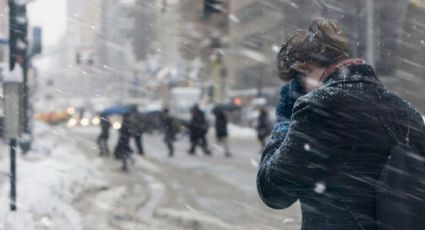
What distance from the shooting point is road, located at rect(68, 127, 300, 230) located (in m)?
7.99

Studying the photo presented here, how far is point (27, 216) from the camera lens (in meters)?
7.01

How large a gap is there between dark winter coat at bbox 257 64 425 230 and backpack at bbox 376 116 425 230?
0.04m

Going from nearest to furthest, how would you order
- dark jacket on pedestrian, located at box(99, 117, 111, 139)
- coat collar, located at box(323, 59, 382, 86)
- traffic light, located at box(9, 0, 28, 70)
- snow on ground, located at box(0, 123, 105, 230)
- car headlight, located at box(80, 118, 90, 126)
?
coat collar, located at box(323, 59, 382, 86) < snow on ground, located at box(0, 123, 105, 230) < traffic light, located at box(9, 0, 28, 70) < dark jacket on pedestrian, located at box(99, 117, 111, 139) < car headlight, located at box(80, 118, 90, 126)

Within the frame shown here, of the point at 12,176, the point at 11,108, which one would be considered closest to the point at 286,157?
the point at 12,176

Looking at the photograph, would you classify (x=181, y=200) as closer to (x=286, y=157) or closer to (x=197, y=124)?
(x=286, y=157)

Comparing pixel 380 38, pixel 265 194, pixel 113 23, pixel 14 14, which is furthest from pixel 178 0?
pixel 265 194

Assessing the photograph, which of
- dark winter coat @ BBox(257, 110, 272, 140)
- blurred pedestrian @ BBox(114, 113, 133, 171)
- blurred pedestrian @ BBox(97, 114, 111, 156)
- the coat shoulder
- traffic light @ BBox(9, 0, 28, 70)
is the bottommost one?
blurred pedestrian @ BBox(97, 114, 111, 156)

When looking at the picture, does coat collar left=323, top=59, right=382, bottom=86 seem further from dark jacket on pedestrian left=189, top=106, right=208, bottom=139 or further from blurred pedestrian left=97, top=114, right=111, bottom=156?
dark jacket on pedestrian left=189, top=106, right=208, bottom=139

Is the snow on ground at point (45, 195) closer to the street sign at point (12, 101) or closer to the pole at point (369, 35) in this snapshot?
the street sign at point (12, 101)

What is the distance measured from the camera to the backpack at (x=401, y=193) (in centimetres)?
170

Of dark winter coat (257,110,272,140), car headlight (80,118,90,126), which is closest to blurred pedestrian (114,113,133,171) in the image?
dark winter coat (257,110,272,140)

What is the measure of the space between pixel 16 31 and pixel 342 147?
7987 millimetres

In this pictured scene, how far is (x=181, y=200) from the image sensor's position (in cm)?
1016

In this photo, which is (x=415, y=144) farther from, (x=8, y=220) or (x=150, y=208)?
(x=150, y=208)
